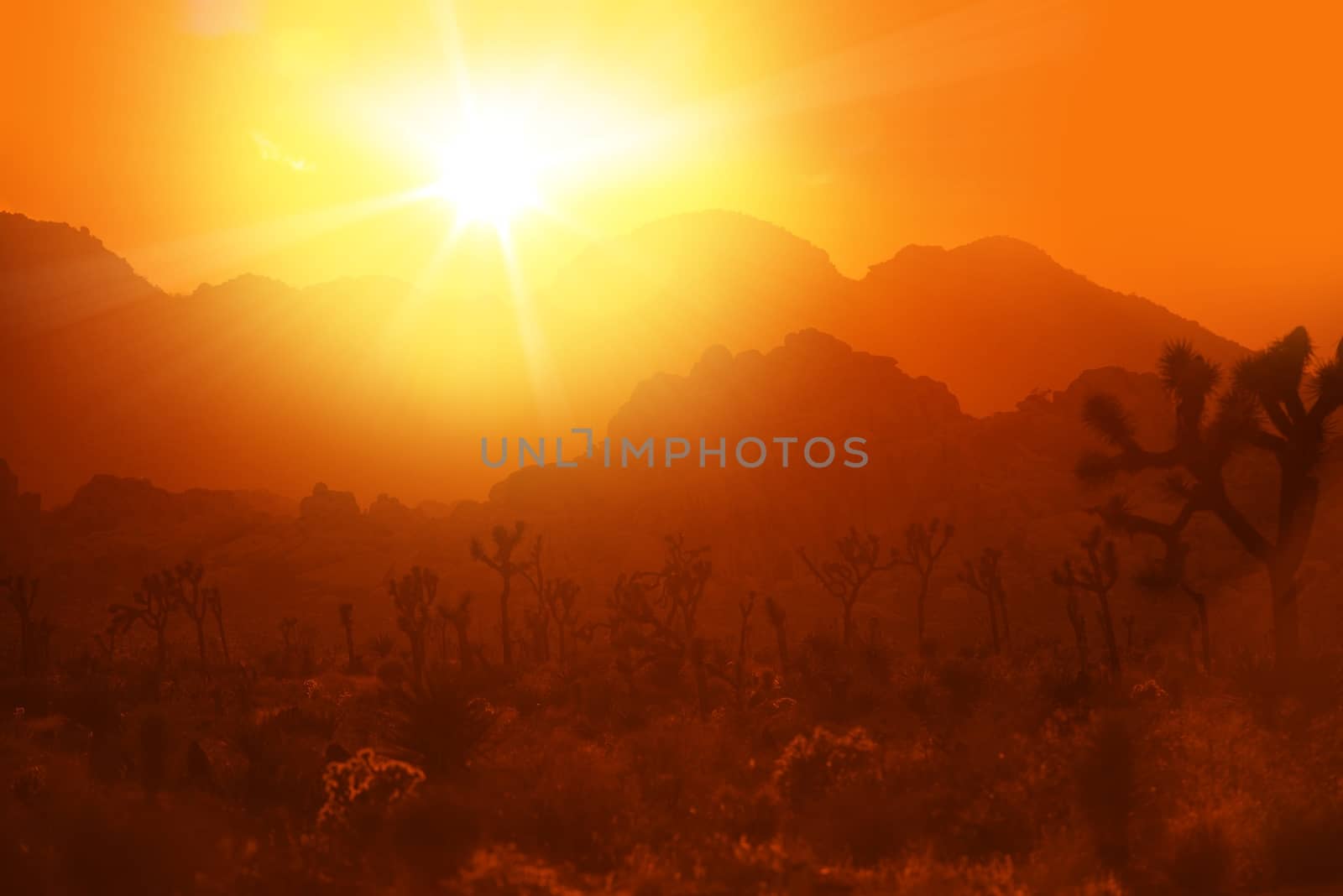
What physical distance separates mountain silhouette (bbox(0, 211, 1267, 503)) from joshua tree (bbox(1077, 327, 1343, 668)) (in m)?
119

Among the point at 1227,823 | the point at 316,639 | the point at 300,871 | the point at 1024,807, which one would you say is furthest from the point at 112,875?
the point at 316,639

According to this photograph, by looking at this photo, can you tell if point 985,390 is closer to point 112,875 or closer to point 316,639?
point 316,639

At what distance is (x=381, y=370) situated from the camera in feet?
498

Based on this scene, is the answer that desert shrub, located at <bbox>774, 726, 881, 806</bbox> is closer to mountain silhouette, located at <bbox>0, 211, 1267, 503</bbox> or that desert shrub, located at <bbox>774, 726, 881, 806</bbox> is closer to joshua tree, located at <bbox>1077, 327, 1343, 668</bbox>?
joshua tree, located at <bbox>1077, 327, 1343, 668</bbox>

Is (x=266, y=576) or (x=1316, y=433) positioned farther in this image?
(x=266, y=576)

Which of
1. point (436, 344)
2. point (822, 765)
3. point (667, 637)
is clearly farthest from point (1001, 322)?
point (822, 765)

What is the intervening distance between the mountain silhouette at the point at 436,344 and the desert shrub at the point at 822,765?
121472 mm

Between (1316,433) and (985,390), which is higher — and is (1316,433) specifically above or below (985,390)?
below

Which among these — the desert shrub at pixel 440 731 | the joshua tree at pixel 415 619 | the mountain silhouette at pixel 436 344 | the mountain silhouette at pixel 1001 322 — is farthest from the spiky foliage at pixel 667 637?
the mountain silhouette at pixel 1001 322

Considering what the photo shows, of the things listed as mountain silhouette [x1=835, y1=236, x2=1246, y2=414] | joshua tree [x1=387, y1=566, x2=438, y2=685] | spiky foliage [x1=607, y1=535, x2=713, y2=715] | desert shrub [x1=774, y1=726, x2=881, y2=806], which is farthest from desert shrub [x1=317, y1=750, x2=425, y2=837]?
mountain silhouette [x1=835, y1=236, x2=1246, y2=414]

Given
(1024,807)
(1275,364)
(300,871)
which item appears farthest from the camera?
(1275,364)

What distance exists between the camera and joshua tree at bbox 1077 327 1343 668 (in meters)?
17.1

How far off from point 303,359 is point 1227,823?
154 m

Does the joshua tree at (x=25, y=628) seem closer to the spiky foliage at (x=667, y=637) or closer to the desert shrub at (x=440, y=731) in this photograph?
the spiky foliage at (x=667, y=637)
